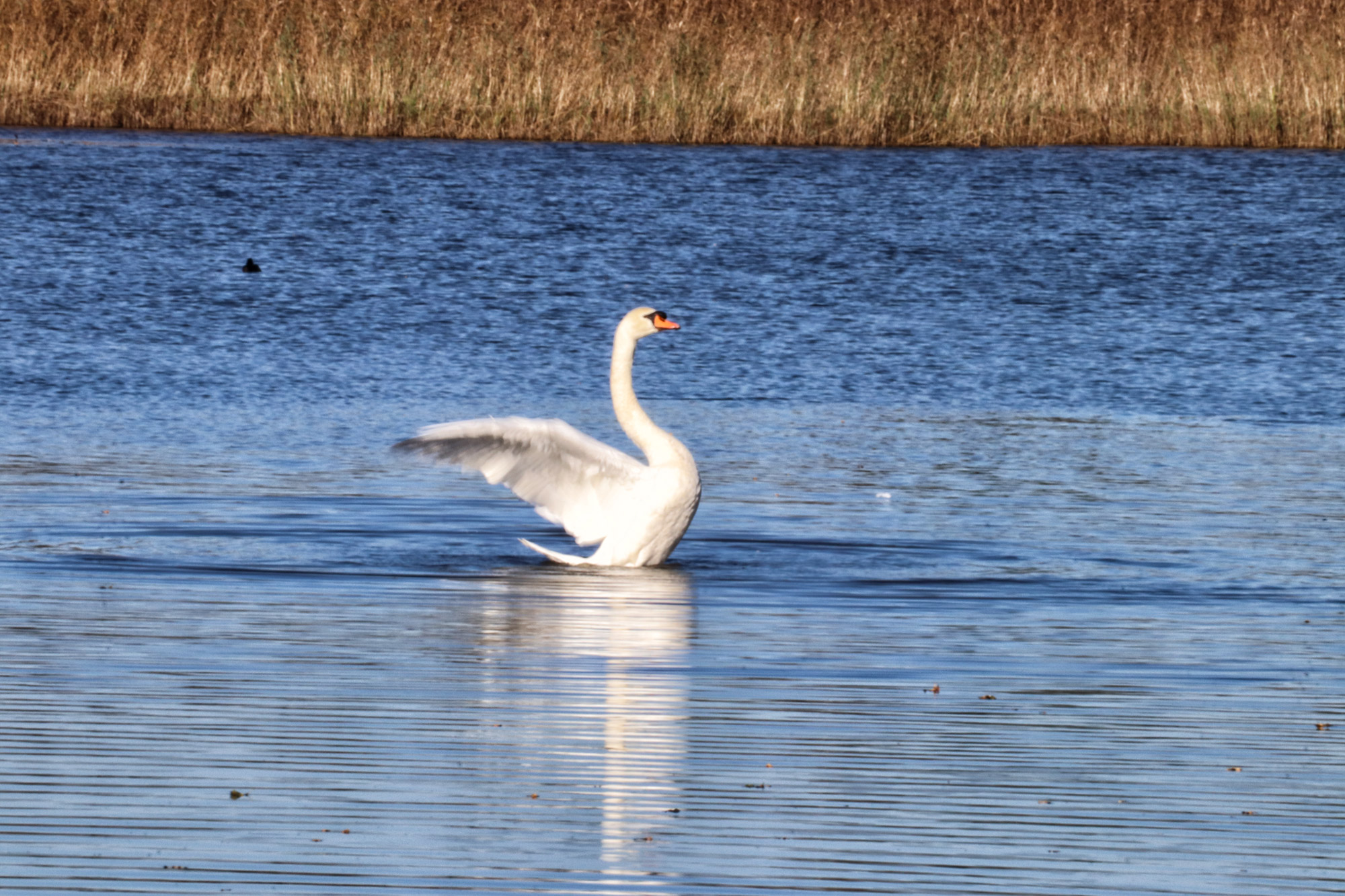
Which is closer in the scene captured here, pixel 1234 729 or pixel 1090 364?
pixel 1234 729

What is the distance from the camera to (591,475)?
949cm

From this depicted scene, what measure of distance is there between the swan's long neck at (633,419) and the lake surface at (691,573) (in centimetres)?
45

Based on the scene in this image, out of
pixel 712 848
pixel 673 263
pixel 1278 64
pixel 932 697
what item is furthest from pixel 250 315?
pixel 1278 64

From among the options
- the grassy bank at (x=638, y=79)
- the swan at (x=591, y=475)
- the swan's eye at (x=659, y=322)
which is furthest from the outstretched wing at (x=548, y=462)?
the grassy bank at (x=638, y=79)

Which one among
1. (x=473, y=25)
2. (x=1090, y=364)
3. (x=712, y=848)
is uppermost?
(x=712, y=848)

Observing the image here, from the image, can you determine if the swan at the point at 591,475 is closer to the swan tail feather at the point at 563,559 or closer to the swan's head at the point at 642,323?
the swan tail feather at the point at 563,559

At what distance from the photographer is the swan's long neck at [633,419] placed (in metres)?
9.30

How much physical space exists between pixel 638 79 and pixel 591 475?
60.7 ft

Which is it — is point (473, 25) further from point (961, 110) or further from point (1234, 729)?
point (1234, 729)

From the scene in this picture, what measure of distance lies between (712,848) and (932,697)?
1619 mm

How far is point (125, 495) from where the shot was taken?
9.94 meters

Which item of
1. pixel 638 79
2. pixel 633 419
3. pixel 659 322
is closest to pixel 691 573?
pixel 633 419

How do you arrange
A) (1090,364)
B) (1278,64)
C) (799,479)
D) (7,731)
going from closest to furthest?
(7,731) < (799,479) < (1090,364) < (1278,64)

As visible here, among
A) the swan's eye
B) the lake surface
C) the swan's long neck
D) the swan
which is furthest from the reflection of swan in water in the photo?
the swan's eye
